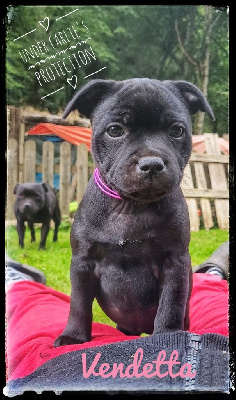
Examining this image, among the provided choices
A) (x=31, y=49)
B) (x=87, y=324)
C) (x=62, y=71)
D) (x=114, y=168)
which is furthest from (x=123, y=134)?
(x=87, y=324)

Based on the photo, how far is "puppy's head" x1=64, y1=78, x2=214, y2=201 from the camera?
5.95 ft

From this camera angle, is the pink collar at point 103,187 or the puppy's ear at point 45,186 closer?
the pink collar at point 103,187

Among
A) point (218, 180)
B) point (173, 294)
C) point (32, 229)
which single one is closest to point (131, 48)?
point (218, 180)

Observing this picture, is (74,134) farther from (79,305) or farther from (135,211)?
(79,305)

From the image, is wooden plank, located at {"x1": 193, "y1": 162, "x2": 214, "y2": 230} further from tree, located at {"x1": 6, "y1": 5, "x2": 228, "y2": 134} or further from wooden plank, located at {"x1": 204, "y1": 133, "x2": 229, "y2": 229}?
tree, located at {"x1": 6, "y1": 5, "x2": 228, "y2": 134}

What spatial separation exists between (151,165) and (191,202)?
1.45 feet

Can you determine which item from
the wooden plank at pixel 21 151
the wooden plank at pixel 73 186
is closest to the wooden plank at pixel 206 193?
the wooden plank at pixel 73 186

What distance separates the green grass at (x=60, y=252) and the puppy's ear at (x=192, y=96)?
510 mm

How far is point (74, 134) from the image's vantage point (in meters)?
2.14

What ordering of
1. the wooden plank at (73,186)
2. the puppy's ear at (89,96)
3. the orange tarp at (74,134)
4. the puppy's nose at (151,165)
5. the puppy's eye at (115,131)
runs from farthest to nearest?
the wooden plank at (73,186), the orange tarp at (74,134), the puppy's ear at (89,96), the puppy's eye at (115,131), the puppy's nose at (151,165)

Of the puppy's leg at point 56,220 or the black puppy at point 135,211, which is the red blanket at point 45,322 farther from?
the puppy's leg at point 56,220

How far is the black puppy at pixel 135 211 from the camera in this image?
1.86 m
